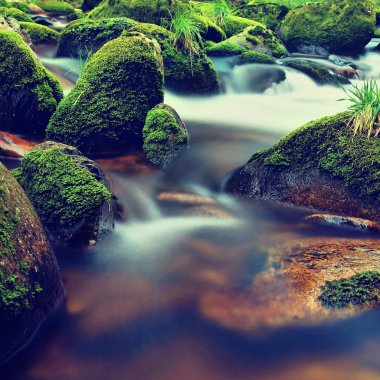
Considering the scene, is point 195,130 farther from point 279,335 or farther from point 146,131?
point 279,335

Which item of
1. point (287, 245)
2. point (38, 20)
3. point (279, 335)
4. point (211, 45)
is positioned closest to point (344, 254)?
point (287, 245)

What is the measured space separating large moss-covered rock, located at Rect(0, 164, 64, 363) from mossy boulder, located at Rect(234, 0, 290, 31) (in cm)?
1807

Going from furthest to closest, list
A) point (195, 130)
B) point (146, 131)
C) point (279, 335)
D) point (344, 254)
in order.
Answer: point (195, 130) < point (146, 131) < point (344, 254) < point (279, 335)

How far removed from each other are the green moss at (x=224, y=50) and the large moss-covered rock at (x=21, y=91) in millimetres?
7335

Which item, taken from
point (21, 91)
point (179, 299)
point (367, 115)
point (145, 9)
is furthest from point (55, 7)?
point (179, 299)

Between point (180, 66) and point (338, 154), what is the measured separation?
5.72 m

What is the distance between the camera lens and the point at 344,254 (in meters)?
4.49

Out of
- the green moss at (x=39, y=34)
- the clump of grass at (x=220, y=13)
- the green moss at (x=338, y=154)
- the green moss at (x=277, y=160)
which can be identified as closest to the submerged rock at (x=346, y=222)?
the green moss at (x=338, y=154)

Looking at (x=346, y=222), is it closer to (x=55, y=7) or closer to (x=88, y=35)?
(x=88, y=35)

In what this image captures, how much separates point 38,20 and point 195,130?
Result: 11.9 metres

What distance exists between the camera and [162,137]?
24.4ft

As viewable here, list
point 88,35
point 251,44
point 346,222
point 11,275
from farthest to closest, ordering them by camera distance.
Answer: point 251,44
point 88,35
point 346,222
point 11,275

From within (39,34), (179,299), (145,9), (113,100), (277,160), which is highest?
(145,9)

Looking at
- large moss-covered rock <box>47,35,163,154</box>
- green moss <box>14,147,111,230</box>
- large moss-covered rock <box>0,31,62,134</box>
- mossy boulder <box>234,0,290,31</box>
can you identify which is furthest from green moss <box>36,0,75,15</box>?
green moss <box>14,147,111,230</box>
